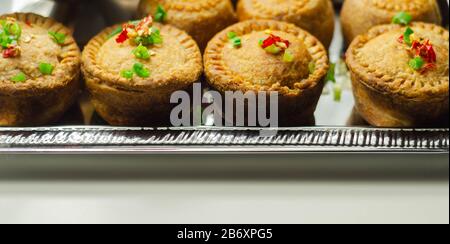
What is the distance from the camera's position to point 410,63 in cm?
301

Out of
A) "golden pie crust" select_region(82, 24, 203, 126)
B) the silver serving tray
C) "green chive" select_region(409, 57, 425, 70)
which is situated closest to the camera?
the silver serving tray

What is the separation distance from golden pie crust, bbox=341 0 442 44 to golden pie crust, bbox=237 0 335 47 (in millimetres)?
159

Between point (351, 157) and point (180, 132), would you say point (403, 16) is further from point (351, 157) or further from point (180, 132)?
point (180, 132)

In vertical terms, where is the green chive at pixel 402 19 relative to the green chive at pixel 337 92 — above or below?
above

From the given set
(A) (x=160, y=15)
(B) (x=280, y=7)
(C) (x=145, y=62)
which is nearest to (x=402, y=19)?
(B) (x=280, y=7)

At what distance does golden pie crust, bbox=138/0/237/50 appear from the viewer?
3.37 meters

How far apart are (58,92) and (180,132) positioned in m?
0.62

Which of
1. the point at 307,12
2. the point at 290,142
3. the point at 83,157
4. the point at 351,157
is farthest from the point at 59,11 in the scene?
the point at 351,157

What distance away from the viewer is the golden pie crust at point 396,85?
2932 millimetres

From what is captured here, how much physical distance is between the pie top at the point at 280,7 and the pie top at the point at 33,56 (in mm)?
1061

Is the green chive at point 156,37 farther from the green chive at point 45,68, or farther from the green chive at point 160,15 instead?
the green chive at point 45,68

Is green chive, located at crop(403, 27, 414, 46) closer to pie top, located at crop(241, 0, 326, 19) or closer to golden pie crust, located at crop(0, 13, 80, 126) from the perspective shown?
pie top, located at crop(241, 0, 326, 19)


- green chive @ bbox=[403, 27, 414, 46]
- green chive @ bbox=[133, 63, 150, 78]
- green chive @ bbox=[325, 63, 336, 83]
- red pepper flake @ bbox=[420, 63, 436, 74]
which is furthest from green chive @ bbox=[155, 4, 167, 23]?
red pepper flake @ bbox=[420, 63, 436, 74]

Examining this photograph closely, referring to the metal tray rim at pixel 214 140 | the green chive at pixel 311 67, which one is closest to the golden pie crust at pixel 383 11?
the green chive at pixel 311 67
